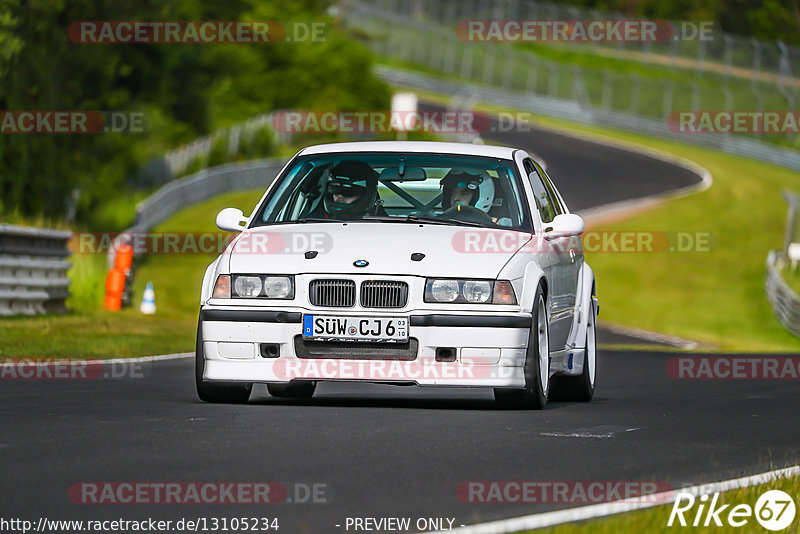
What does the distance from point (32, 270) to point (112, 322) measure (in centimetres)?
139

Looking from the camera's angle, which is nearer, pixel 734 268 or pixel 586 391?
pixel 586 391

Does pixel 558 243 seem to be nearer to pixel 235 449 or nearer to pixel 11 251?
pixel 235 449

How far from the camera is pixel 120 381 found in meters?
12.0

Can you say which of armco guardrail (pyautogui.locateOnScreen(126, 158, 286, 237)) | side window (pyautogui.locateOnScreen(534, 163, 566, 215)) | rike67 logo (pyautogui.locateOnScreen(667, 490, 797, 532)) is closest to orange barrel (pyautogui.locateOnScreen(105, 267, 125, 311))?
armco guardrail (pyautogui.locateOnScreen(126, 158, 286, 237))

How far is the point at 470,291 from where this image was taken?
9.54 m

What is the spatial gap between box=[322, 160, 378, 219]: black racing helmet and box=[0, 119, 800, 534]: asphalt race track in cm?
127

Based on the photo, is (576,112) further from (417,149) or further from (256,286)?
(256,286)

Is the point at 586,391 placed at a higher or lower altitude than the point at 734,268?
lower

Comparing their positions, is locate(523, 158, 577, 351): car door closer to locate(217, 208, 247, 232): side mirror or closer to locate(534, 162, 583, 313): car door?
locate(534, 162, 583, 313): car door

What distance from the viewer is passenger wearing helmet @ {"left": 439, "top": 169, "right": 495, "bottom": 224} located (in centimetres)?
1043

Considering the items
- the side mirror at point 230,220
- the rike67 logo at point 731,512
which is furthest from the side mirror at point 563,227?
the rike67 logo at point 731,512

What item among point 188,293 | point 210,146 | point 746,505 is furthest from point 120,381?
point 210,146

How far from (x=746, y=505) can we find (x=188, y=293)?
882 inches

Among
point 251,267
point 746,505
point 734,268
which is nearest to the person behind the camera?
point 746,505
